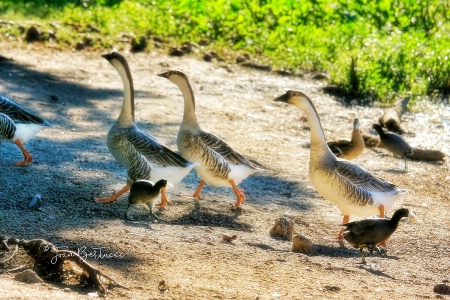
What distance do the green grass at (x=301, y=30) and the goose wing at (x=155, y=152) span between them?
6328 millimetres

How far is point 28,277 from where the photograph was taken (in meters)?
5.85

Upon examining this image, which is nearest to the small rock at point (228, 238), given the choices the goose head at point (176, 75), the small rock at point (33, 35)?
the goose head at point (176, 75)

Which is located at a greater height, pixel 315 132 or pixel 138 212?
pixel 315 132

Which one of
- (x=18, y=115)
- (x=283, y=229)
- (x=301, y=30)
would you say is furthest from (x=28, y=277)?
(x=301, y=30)

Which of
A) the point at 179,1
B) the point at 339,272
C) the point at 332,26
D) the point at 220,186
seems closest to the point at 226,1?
the point at 179,1

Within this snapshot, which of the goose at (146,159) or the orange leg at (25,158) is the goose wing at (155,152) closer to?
the goose at (146,159)

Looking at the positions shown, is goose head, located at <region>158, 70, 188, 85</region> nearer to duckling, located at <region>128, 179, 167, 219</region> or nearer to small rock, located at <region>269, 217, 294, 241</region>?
duckling, located at <region>128, 179, 167, 219</region>

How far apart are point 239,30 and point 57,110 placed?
576 cm

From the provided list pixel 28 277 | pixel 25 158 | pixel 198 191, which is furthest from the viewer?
pixel 25 158

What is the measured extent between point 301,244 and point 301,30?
33.2 feet

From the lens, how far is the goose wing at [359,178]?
27.1ft

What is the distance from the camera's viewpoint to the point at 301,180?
400 inches

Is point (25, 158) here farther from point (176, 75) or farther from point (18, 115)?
point (176, 75)

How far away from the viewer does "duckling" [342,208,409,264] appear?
745 centimetres
